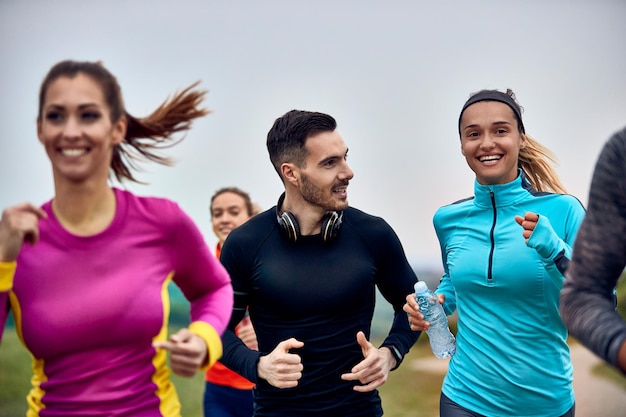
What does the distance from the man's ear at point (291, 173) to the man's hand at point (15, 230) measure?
1.28 meters

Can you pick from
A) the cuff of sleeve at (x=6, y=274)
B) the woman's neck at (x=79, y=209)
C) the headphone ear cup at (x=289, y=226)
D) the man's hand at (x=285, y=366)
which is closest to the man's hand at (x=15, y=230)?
the cuff of sleeve at (x=6, y=274)

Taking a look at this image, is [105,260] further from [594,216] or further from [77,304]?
[594,216]

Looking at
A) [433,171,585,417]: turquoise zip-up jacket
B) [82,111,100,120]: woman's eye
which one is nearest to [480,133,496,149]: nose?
[433,171,585,417]: turquoise zip-up jacket

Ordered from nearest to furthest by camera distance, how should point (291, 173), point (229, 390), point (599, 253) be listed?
point (599, 253) → point (291, 173) → point (229, 390)

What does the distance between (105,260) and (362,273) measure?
1058 millimetres

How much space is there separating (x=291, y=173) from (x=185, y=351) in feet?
3.99

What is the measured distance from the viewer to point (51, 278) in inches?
72.2

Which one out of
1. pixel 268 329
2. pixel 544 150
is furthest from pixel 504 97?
pixel 268 329

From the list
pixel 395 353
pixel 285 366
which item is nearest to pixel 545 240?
pixel 395 353

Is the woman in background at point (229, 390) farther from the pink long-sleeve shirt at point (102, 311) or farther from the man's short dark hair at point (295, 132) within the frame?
the pink long-sleeve shirt at point (102, 311)

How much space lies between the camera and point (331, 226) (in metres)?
2.71

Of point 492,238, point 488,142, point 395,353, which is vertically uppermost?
point 488,142

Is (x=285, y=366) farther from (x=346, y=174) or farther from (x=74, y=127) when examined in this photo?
(x=74, y=127)

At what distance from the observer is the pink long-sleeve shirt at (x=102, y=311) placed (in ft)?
5.97
